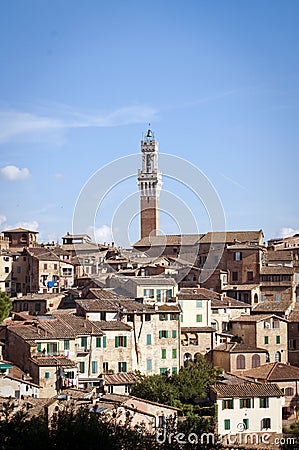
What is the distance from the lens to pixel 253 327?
4488 cm

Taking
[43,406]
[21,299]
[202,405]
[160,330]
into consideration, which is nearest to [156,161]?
[21,299]

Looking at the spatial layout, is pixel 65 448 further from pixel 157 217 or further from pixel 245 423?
pixel 157 217

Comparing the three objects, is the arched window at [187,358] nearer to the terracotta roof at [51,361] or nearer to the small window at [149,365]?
the small window at [149,365]

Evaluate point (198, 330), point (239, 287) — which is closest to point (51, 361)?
point (198, 330)

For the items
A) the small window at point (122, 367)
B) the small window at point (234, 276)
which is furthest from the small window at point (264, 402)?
the small window at point (234, 276)

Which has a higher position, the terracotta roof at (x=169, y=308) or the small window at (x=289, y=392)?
the terracotta roof at (x=169, y=308)

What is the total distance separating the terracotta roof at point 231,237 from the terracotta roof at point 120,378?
22158 mm

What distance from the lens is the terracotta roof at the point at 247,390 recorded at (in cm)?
3466

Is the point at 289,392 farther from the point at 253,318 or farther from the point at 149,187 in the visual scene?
the point at 149,187

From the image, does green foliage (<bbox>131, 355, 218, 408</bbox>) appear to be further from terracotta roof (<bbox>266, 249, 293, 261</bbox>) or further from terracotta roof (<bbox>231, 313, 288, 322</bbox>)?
terracotta roof (<bbox>266, 249, 293, 261</bbox>)

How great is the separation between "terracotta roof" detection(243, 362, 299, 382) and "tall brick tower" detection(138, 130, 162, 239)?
4604cm

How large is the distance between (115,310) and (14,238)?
1164 inches

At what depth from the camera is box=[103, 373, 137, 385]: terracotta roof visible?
37625 mm

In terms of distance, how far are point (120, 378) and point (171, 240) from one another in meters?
27.5
